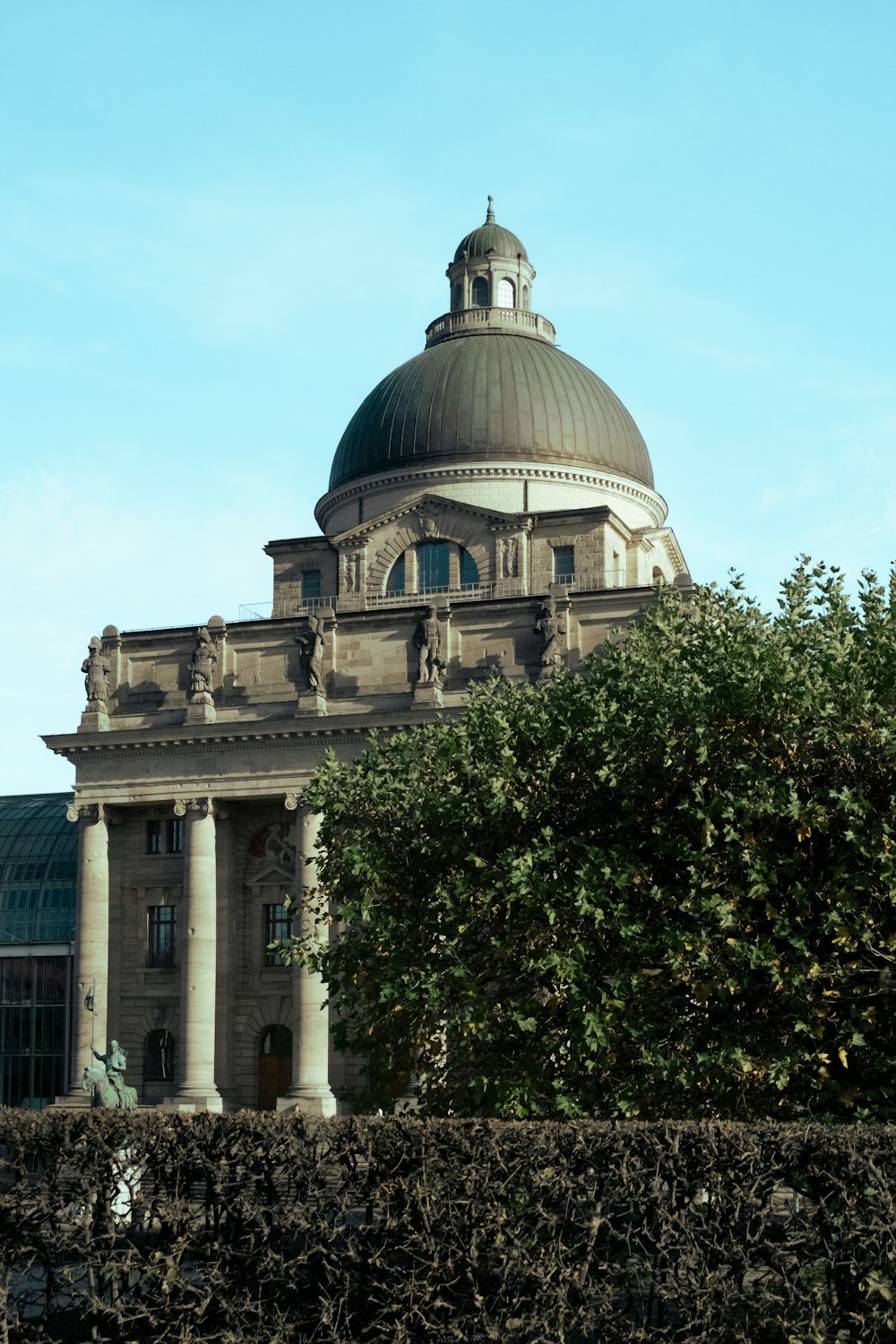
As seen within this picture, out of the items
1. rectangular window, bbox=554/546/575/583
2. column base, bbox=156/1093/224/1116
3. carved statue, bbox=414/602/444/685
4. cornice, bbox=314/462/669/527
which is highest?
cornice, bbox=314/462/669/527

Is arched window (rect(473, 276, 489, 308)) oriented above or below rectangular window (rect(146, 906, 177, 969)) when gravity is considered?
above

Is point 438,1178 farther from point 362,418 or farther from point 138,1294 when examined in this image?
point 362,418

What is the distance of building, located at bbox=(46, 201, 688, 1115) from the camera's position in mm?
57812

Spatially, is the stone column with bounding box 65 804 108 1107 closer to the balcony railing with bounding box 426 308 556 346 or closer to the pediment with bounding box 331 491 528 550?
the pediment with bounding box 331 491 528 550

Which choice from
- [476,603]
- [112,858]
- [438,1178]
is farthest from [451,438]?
[438,1178]

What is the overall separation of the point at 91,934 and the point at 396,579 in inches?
735

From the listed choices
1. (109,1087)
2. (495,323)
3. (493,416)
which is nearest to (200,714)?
(493,416)

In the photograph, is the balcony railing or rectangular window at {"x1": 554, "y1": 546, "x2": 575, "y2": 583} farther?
the balcony railing

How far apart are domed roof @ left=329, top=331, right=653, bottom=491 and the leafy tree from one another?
37.8 meters

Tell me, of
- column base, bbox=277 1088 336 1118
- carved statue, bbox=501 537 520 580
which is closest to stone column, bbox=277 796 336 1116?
column base, bbox=277 1088 336 1118

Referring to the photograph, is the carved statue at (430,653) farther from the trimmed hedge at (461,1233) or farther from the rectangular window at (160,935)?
the trimmed hedge at (461,1233)

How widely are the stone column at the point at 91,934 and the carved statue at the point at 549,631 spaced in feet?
56.6

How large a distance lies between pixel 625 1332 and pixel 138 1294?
6066 millimetres

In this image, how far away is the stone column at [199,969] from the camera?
189ft
